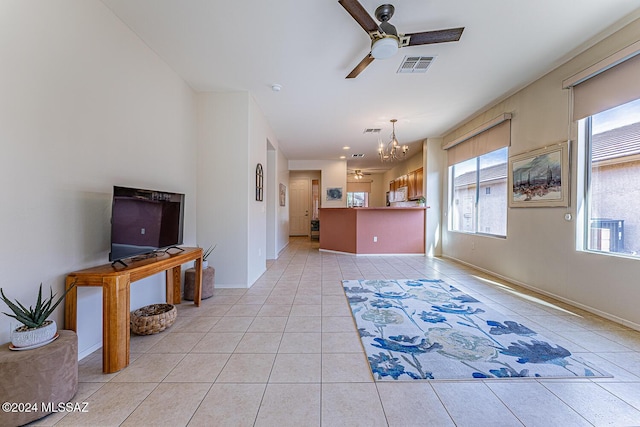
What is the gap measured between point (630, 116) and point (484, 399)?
117 inches

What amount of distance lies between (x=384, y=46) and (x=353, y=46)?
61 centimetres

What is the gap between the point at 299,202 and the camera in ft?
33.3

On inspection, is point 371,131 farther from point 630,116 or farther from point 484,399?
point 484,399

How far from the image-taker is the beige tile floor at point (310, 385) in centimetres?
135

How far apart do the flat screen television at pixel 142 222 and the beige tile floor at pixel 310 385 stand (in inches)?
31.6

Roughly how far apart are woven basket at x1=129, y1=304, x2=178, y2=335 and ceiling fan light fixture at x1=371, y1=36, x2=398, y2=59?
3.00 meters

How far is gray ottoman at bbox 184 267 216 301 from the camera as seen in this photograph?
3.17 m

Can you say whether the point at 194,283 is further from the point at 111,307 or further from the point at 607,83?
the point at 607,83

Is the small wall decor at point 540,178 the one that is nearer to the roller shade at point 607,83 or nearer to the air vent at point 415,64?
the roller shade at point 607,83

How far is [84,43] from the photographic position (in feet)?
6.36

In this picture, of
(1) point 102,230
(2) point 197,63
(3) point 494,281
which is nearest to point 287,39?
(2) point 197,63

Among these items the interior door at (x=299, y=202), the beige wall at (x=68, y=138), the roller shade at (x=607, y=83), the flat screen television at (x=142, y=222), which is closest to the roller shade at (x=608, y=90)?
the roller shade at (x=607, y=83)

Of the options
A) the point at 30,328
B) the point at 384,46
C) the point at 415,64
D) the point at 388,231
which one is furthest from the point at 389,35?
the point at 388,231

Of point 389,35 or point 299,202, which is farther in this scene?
point 299,202
